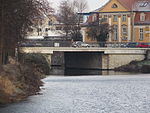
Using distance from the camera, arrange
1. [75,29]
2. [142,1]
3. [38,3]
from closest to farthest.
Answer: [38,3]
[142,1]
[75,29]

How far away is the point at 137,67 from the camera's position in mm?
73688

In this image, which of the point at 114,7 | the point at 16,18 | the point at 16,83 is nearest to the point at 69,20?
the point at 114,7

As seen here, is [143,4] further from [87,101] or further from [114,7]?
[87,101]

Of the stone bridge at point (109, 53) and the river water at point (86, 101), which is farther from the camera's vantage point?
the stone bridge at point (109, 53)

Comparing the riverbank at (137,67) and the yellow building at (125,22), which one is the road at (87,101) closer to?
the riverbank at (137,67)

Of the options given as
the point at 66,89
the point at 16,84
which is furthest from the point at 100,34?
the point at 16,84

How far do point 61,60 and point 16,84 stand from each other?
5191 centimetres

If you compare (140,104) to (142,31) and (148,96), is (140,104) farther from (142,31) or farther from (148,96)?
(142,31)

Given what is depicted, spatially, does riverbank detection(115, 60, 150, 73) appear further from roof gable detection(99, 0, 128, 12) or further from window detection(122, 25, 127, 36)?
roof gable detection(99, 0, 128, 12)

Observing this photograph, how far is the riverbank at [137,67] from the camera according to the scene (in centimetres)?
7169

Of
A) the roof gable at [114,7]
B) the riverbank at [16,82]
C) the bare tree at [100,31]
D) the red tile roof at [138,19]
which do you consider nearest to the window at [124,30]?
the red tile roof at [138,19]

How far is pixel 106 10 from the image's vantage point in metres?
98.9

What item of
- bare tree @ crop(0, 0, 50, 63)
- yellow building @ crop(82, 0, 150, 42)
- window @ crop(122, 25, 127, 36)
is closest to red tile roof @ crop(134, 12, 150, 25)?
yellow building @ crop(82, 0, 150, 42)

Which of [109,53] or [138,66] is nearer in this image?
[138,66]
